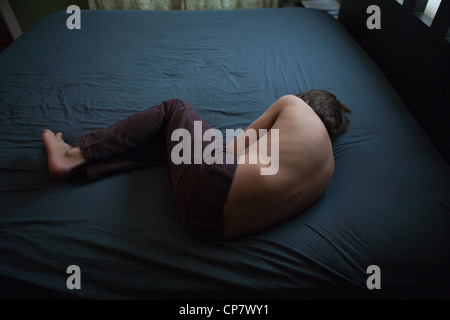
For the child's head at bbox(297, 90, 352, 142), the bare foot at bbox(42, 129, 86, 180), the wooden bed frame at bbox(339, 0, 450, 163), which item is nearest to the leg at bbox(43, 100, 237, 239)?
the bare foot at bbox(42, 129, 86, 180)

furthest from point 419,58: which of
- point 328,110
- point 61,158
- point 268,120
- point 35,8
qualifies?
point 35,8

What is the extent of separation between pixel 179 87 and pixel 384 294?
1199 millimetres

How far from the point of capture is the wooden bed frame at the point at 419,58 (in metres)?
1.04

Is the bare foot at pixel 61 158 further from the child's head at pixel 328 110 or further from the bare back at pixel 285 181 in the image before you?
the child's head at pixel 328 110

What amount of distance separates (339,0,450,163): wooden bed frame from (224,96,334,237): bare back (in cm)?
54

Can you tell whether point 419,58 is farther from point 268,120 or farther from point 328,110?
point 268,120

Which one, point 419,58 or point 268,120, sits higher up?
point 419,58

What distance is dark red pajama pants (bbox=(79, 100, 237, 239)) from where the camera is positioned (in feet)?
2.62

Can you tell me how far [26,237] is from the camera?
839 mm

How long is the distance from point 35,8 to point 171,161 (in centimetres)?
308

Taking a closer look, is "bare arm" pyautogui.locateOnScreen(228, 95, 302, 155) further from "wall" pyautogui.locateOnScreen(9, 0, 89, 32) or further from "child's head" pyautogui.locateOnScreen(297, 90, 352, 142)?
"wall" pyautogui.locateOnScreen(9, 0, 89, 32)

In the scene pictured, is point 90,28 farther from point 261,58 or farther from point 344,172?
point 344,172

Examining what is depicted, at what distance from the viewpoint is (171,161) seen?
929 millimetres
